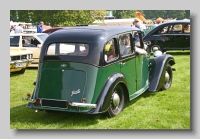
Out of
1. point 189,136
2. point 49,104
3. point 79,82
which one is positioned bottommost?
point 189,136

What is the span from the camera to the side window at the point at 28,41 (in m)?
11.4

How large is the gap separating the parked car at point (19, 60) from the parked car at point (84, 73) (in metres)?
3.80

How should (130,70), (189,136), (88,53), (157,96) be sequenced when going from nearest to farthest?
(189,136) → (88,53) → (130,70) → (157,96)

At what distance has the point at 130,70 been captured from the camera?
257 inches

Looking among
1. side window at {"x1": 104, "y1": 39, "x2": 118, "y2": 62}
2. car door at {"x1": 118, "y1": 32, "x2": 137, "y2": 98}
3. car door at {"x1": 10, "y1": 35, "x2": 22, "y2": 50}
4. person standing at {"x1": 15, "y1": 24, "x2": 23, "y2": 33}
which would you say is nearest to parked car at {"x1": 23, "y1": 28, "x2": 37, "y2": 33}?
person standing at {"x1": 15, "y1": 24, "x2": 23, "y2": 33}

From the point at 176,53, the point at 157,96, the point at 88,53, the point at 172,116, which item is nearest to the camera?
the point at 88,53

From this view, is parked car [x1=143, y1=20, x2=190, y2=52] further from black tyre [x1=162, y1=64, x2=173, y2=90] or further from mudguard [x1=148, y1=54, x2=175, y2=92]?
mudguard [x1=148, y1=54, x2=175, y2=92]

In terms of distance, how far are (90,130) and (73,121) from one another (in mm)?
524

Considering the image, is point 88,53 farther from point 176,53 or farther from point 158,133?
point 176,53

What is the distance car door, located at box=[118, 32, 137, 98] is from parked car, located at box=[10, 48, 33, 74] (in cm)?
415

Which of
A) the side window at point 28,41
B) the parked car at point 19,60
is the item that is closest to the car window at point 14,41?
the side window at point 28,41

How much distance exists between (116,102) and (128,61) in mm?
901

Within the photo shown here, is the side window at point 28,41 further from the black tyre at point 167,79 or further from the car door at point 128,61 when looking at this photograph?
the car door at point 128,61

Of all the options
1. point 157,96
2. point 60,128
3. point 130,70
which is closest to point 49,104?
point 60,128
